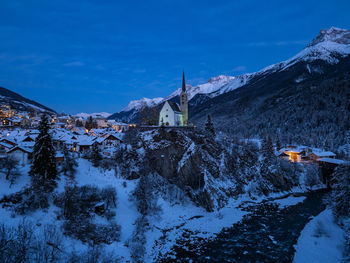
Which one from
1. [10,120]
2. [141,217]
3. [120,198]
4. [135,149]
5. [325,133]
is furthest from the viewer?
[10,120]

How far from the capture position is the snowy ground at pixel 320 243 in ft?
78.8

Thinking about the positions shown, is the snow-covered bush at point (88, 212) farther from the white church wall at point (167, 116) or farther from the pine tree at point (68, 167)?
the white church wall at point (167, 116)

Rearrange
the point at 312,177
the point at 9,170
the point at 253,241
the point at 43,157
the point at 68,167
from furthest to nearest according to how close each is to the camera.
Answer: the point at 312,177 < the point at 68,167 < the point at 43,157 < the point at 9,170 < the point at 253,241

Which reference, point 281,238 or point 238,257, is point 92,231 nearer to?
point 238,257

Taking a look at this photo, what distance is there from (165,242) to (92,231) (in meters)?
10.6

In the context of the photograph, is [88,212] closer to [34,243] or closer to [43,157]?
[34,243]

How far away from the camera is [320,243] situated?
1069 inches

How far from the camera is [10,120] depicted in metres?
121

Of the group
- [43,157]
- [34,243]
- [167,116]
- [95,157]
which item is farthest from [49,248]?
[167,116]

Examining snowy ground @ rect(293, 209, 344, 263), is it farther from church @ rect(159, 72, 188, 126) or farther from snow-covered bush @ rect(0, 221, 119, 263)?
church @ rect(159, 72, 188, 126)

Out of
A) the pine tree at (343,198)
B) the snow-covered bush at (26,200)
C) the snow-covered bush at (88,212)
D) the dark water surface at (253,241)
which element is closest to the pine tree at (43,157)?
the snow-covered bush at (26,200)

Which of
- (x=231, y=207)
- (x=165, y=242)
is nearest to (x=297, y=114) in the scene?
(x=231, y=207)

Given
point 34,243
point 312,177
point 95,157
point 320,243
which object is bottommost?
point 320,243

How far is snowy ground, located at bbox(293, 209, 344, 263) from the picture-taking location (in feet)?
78.8
